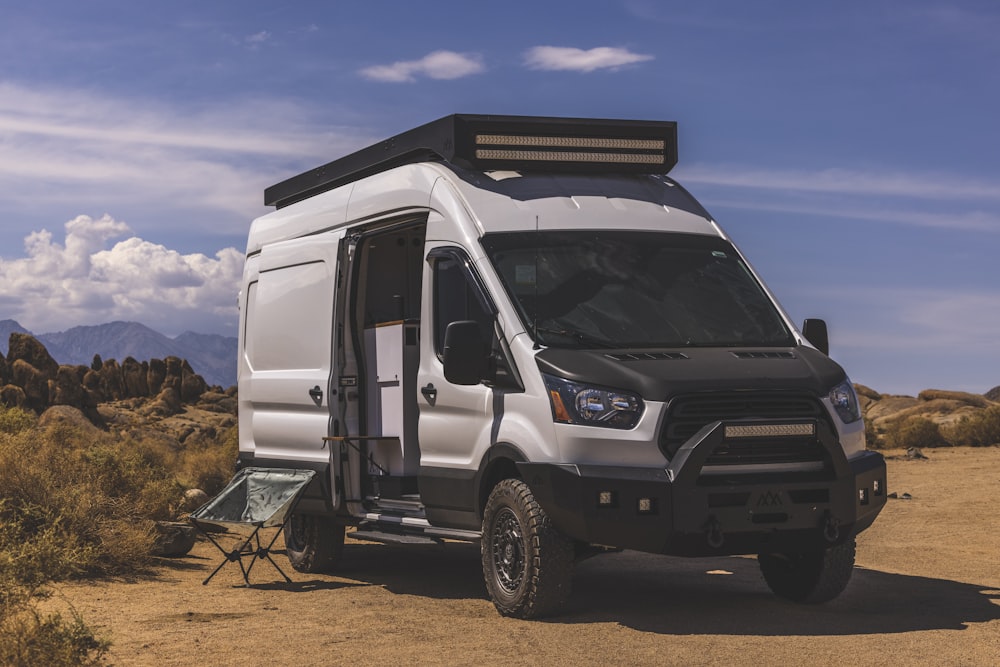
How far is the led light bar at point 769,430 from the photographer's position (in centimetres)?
848

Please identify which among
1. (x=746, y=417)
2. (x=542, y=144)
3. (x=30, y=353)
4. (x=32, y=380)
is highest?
(x=542, y=144)

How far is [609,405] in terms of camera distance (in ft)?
27.7

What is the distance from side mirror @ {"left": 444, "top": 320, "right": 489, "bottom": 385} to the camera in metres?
8.95

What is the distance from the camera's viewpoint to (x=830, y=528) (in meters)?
8.71

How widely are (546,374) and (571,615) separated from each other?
174 centimetres

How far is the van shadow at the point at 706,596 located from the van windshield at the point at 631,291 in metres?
1.91

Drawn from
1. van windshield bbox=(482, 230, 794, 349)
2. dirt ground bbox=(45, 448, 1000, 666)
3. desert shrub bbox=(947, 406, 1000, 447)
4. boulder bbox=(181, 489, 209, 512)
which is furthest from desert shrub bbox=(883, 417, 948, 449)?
van windshield bbox=(482, 230, 794, 349)

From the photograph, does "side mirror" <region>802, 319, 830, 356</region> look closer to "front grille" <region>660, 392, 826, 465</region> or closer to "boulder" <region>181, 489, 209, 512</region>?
"front grille" <region>660, 392, 826, 465</region>

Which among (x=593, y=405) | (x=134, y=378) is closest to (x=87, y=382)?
(x=134, y=378)

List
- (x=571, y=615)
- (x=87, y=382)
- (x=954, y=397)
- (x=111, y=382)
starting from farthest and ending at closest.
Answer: (x=111, y=382), (x=87, y=382), (x=954, y=397), (x=571, y=615)

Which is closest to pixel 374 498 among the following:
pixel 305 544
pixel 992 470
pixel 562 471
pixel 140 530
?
pixel 305 544

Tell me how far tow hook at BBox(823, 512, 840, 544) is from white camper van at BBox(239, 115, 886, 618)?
1.7 inches

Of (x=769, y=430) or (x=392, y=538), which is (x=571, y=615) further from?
(x=392, y=538)

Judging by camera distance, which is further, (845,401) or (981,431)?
(981,431)
